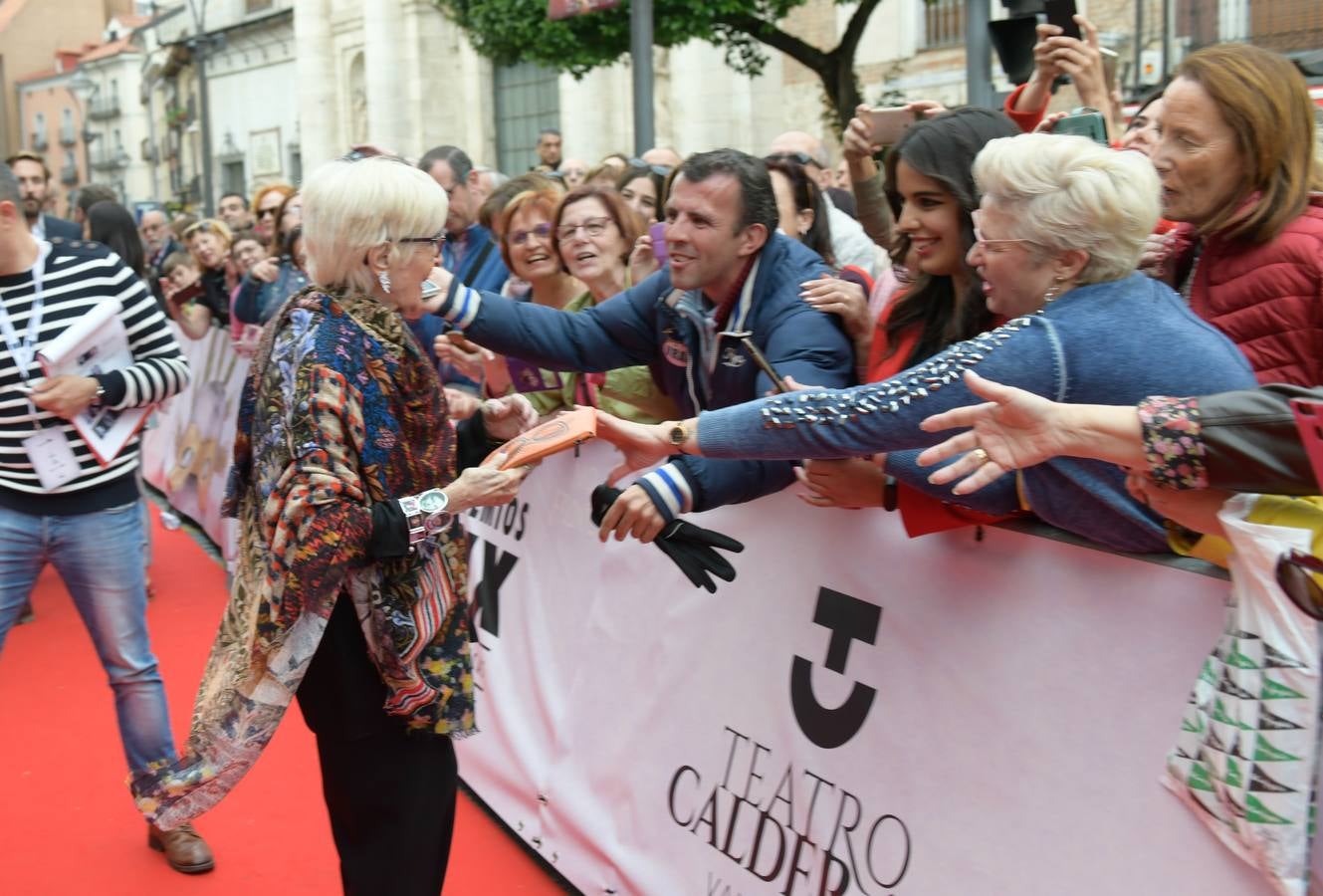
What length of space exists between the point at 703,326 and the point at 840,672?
3.32 feet

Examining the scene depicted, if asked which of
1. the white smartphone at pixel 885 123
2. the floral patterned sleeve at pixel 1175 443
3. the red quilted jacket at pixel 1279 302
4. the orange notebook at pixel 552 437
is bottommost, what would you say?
the orange notebook at pixel 552 437

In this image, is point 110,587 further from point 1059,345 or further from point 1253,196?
point 1253,196

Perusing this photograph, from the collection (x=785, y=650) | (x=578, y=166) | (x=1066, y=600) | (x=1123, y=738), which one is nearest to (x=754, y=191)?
(x=785, y=650)

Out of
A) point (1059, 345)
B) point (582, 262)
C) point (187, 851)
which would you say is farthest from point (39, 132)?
point (1059, 345)

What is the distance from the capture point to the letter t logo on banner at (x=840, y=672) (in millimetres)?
2955

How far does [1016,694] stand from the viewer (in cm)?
257

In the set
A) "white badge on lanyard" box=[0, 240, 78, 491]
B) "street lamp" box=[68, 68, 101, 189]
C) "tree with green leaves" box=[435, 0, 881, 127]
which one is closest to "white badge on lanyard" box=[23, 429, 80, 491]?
"white badge on lanyard" box=[0, 240, 78, 491]

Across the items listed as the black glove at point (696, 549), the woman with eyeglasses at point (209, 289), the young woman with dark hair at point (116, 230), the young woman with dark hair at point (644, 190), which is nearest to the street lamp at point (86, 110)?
the woman with eyeglasses at point (209, 289)

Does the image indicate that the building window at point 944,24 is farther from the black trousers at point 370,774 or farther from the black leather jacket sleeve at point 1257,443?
the black leather jacket sleeve at point 1257,443

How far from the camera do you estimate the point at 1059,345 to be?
2.29 metres

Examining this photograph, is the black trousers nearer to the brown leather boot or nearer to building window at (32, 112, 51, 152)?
the brown leather boot

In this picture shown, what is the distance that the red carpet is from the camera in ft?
13.8

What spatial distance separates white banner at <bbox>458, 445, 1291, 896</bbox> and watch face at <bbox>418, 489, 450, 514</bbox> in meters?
0.88

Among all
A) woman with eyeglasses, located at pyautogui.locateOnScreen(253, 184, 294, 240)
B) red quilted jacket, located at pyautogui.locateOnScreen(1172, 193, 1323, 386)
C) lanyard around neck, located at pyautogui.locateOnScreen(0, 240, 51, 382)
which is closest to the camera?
red quilted jacket, located at pyautogui.locateOnScreen(1172, 193, 1323, 386)
